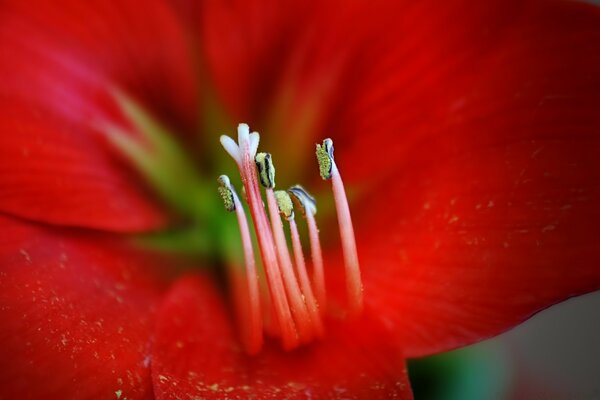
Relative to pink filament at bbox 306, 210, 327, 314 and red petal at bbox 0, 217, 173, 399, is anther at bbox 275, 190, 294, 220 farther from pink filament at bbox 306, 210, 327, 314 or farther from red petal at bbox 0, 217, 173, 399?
red petal at bbox 0, 217, 173, 399

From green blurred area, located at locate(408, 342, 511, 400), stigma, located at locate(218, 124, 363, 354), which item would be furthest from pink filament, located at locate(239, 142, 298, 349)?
green blurred area, located at locate(408, 342, 511, 400)

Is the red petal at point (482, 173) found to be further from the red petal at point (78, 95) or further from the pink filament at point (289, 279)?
the red petal at point (78, 95)

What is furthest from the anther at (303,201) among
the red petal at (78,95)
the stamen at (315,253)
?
the red petal at (78,95)

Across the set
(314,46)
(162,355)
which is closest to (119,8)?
(314,46)

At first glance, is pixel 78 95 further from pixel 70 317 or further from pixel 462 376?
pixel 462 376

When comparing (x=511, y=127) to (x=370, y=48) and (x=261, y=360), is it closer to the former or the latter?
(x=370, y=48)

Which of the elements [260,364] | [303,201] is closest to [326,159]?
[303,201]

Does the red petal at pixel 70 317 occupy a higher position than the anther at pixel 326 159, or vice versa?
the anther at pixel 326 159
